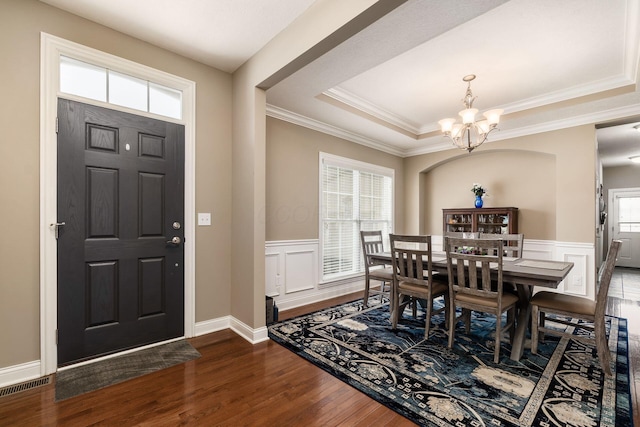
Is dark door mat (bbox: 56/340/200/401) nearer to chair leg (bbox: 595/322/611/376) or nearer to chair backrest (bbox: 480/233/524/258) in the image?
chair leg (bbox: 595/322/611/376)

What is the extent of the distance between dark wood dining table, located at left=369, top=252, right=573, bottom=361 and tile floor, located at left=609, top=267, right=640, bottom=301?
3192 millimetres

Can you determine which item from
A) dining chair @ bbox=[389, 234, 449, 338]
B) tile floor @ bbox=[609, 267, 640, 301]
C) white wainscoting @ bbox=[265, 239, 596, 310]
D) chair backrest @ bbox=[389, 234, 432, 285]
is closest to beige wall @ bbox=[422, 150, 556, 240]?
white wainscoting @ bbox=[265, 239, 596, 310]

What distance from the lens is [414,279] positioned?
9.84 feet

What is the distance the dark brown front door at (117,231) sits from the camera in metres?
2.31

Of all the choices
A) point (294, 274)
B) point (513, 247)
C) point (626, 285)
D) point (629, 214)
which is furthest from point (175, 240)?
point (629, 214)

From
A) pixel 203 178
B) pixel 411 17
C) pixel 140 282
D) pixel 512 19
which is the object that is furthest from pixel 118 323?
pixel 512 19

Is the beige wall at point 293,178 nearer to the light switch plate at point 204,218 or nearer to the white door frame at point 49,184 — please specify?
the light switch plate at point 204,218

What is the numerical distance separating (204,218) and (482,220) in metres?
4.26

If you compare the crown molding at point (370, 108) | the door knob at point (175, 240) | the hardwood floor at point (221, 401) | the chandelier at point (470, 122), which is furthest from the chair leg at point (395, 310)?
the crown molding at point (370, 108)

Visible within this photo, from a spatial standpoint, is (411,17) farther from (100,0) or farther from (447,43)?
(100,0)

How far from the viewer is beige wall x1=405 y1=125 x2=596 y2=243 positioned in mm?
3932

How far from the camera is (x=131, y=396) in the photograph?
6.52 ft

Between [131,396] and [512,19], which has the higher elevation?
[512,19]

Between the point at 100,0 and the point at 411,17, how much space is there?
230 cm
